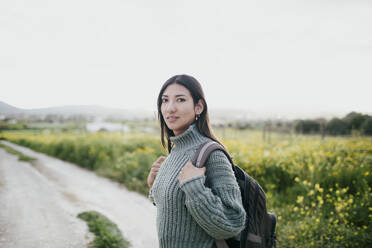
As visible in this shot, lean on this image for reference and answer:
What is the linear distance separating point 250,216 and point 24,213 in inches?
153

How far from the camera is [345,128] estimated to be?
30.8 ft

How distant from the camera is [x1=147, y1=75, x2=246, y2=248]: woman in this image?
3.62ft

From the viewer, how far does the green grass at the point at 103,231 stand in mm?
3056

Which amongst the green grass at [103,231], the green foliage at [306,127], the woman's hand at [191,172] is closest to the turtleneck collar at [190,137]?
the woman's hand at [191,172]

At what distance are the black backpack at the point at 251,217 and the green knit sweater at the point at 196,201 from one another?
63 millimetres

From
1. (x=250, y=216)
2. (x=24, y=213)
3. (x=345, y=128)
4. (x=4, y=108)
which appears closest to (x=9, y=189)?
(x=24, y=213)

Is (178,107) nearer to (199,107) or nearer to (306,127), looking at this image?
(199,107)

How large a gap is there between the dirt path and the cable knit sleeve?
258 cm

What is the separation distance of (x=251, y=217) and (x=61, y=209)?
13.1ft

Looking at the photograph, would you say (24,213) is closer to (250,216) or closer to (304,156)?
(250,216)

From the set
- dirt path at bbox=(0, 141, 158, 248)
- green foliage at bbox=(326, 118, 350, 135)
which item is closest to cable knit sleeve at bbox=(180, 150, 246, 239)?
dirt path at bbox=(0, 141, 158, 248)

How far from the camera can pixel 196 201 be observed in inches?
42.7

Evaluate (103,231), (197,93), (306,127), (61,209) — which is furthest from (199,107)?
(306,127)

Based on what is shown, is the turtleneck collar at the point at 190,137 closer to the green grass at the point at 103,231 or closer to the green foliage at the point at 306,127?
the green grass at the point at 103,231
